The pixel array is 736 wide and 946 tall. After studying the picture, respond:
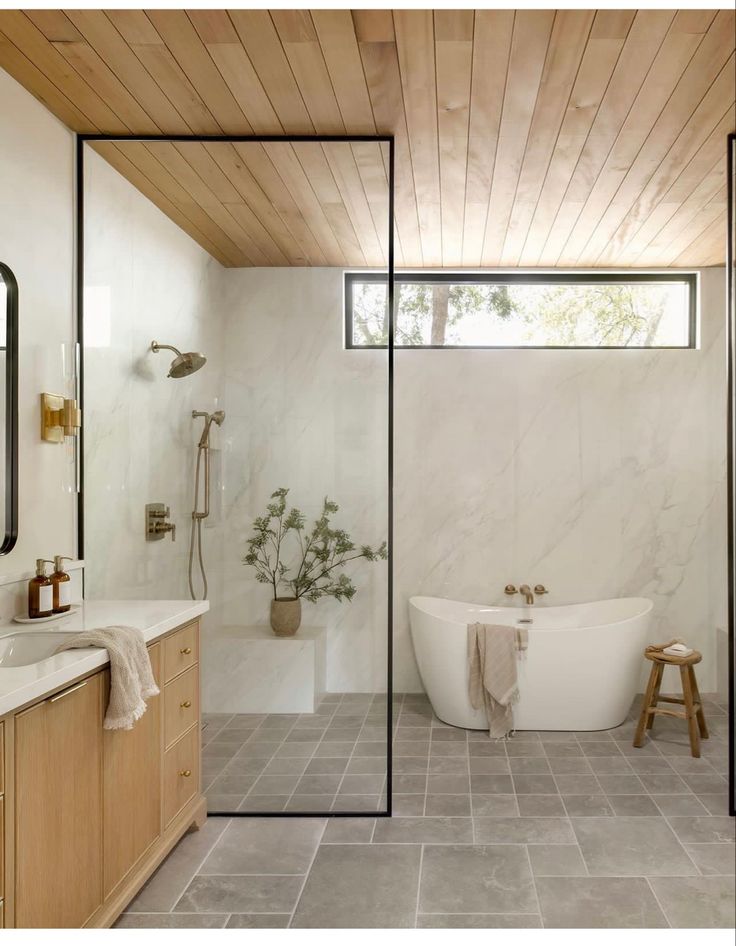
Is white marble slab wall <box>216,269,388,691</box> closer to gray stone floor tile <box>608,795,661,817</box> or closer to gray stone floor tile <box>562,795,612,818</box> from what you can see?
gray stone floor tile <box>562,795,612,818</box>

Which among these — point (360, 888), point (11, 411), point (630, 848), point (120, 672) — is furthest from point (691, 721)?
point (11, 411)

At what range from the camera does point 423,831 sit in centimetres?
283

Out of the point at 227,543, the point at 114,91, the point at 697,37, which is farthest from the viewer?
the point at 227,543

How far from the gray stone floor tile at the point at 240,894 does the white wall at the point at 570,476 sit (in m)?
2.37

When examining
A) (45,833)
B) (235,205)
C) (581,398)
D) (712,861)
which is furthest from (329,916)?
(581,398)

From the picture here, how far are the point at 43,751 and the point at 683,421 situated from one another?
164 inches

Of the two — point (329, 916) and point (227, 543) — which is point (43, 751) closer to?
point (329, 916)

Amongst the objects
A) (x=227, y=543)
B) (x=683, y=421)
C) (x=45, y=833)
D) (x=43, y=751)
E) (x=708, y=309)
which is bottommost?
(x=45, y=833)

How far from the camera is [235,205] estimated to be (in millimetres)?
3090

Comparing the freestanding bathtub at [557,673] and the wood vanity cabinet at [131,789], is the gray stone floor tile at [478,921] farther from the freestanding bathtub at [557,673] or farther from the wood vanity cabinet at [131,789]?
the freestanding bathtub at [557,673]

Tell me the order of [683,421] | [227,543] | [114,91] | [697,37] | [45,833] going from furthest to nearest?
1. [683,421]
2. [227,543]
3. [114,91]
4. [697,37]
5. [45,833]

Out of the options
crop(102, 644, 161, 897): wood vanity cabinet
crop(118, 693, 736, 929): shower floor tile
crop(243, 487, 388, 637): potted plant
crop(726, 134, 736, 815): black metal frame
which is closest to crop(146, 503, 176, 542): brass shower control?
crop(243, 487, 388, 637): potted plant

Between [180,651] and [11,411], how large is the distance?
0.99 meters

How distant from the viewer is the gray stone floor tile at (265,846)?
8.36 feet
